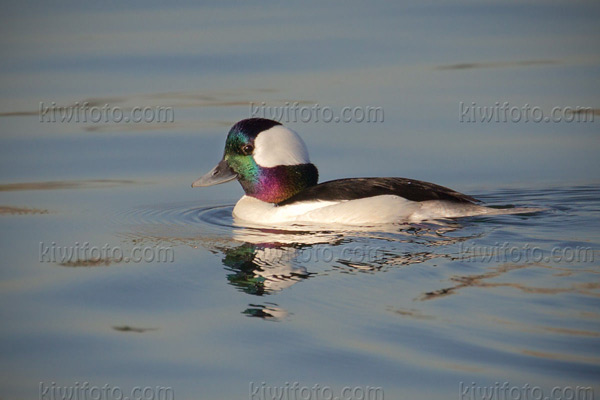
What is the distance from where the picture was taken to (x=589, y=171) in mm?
11375

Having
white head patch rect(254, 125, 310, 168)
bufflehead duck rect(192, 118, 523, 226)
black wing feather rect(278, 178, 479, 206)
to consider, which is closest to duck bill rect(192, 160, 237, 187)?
bufflehead duck rect(192, 118, 523, 226)

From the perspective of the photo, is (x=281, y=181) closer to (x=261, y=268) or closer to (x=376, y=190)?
(x=376, y=190)

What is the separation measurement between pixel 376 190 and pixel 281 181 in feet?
3.91

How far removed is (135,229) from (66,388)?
148 inches

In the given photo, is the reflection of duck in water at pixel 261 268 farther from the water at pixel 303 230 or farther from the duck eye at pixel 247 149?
the duck eye at pixel 247 149

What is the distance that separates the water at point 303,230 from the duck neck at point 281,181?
0.55 m

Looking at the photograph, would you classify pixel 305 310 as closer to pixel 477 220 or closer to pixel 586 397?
pixel 586 397

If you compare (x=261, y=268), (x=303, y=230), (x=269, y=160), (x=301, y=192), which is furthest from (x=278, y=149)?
(x=261, y=268)

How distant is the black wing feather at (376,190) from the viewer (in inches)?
377

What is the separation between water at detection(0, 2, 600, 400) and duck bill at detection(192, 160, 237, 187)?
1.24 feet

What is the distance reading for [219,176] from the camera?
1059 centimetres

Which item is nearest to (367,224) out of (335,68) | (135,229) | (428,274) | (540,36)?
(428,274)

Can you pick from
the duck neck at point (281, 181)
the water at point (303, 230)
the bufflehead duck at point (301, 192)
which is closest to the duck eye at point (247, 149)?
the bufflehead duck at point (301, 192)

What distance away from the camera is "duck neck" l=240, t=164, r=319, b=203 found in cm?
1019
